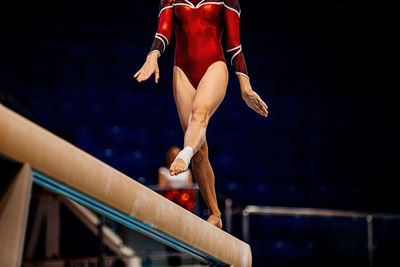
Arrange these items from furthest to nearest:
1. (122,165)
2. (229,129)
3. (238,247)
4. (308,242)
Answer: (229,129) → (122,165) → (308,242) → (238,247)

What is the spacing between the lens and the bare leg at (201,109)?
8.68 feet

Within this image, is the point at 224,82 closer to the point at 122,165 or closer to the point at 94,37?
the point at 122,165

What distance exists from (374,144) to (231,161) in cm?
249

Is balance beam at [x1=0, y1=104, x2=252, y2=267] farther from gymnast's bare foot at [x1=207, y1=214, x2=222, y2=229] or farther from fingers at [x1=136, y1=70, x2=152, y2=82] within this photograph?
fingers at [x1=136, y1=70, x2=152, y2=82]

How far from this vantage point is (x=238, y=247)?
258 centimetres

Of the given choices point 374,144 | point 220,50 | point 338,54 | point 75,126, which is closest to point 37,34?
point 75,126

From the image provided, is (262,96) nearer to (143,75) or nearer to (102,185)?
(143,75)

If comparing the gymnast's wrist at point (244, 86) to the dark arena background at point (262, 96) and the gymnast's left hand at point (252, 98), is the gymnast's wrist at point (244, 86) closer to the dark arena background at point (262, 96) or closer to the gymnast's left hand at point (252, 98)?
→ the gymnast's left hand at point (252, 98)

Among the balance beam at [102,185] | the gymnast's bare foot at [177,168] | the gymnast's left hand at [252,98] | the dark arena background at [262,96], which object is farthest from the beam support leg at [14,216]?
the dark arena background at [262,96]

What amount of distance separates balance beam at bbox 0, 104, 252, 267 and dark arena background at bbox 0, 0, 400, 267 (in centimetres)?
673

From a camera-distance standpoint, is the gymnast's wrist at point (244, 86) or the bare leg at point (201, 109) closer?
the bare leg at point (201, 109)

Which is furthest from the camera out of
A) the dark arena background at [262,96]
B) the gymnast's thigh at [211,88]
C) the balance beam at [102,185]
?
the dark arena background at [262,96]

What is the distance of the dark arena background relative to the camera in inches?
374

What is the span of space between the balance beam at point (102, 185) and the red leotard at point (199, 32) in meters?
0.87
